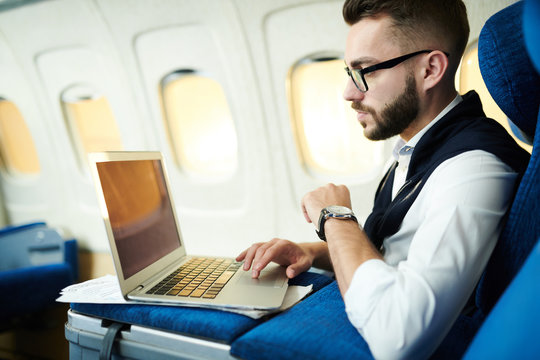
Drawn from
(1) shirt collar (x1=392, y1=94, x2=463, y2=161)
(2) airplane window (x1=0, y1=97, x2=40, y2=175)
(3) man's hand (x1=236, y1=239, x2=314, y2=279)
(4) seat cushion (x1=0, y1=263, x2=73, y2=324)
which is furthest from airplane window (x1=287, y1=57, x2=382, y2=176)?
(2) airplane window (x1=0, y1=97, x2=40, y2=175)

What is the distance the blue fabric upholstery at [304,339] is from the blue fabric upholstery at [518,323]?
308 millimetres

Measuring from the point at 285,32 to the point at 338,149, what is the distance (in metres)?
1.08

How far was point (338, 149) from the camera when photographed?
3365 mm

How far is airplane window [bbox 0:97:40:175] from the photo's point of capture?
5.14m

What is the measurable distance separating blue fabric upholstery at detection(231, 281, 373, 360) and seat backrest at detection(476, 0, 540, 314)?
401 mm

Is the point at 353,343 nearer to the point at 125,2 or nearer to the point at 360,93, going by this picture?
the point at 360,93

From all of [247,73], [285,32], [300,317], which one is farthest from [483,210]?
[247,73]

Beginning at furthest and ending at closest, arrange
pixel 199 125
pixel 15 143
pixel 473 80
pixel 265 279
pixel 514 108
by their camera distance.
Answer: pixel 15 143 < pixel 199 125 < pixel 473 80 < pixel 265 279 < pixel 514 108

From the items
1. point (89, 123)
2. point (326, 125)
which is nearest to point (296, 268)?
point (326, 125)

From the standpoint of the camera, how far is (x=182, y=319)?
97 cm

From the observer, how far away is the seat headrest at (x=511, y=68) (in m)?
0.92

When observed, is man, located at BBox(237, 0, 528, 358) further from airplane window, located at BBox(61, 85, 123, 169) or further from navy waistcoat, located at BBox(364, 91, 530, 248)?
airplane window, located at BBox(61, 85, 123, 169)

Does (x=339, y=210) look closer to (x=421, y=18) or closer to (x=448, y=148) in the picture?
(x=448, y=148)

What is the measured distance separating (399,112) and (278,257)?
0.67 m
